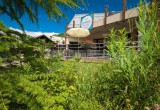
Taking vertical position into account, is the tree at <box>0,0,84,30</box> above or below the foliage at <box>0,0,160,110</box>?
above

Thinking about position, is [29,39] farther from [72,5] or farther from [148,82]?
[148,82]

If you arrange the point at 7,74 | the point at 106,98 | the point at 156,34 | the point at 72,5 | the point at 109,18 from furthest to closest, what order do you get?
the point at 109,18 → the point at 106,98 → the point at 156,34 → the point at 72,5 → the point at 7,74

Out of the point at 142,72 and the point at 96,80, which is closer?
the point at 142,72

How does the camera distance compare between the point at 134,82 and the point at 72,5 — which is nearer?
the point at 72,5

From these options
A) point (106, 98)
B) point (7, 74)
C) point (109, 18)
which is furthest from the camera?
point (109, 18)

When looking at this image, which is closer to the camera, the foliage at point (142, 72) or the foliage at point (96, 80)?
the foliage at point (96, 80)

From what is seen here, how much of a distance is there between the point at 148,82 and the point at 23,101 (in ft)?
3.60

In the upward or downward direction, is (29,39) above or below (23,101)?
above

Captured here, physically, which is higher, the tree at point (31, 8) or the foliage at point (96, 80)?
the tree at point (31, 8)

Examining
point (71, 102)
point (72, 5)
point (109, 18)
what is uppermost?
point (109, 18)

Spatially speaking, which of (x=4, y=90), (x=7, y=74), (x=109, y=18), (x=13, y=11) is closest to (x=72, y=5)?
(x=13, y=11)

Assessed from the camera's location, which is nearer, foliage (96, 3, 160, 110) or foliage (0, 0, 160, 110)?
foliage (0, 0, 160, 110)

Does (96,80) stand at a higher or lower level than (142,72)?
lower

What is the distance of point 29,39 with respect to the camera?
164cm
